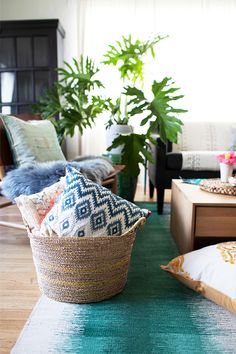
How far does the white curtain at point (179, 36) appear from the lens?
134 inches

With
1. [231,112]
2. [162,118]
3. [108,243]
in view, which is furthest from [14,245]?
[231,112]

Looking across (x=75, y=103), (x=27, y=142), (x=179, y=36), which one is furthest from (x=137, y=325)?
(x=179, y=36)

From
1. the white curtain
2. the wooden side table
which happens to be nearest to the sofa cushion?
the white curtain

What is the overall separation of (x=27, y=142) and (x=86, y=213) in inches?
36.4

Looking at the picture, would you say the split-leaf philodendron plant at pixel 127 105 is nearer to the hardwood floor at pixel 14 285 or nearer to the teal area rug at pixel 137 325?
the hardwood floor at pixel 14 285

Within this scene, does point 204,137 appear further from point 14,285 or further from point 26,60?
point 14,285

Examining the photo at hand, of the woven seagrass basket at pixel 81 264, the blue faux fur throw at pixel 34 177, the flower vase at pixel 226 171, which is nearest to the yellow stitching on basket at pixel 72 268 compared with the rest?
the woven seagrass basket at pixel 81 264

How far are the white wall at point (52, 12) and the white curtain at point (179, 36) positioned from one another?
8 cm

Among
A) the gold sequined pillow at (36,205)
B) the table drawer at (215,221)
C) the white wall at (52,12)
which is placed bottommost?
the table drawer at (215,221)

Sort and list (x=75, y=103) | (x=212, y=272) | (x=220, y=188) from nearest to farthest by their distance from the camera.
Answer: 1. (x=212, y=272)
2. (x=220, y=188)
3. (x=75, y=103)

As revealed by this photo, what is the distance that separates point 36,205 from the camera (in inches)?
49.9

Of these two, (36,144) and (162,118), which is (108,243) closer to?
(36,144)

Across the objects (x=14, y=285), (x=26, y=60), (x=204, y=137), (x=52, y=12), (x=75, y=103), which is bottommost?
(x=14, y=285)

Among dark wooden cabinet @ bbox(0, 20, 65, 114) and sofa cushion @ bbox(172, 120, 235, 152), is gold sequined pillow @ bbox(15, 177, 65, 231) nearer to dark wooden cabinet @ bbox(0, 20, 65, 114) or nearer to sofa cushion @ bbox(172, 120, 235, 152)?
sofa cushion @ bbox(172, 120, 235, 152)
